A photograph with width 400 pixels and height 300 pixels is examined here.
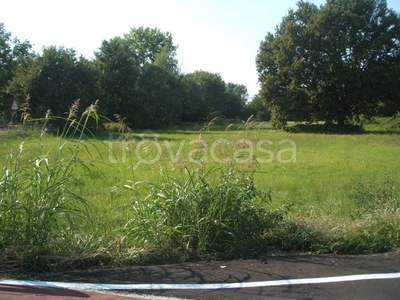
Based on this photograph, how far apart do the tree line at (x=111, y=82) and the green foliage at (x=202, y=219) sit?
20.1 metres

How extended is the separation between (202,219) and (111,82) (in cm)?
4025

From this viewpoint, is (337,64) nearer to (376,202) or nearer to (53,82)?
(53,82)

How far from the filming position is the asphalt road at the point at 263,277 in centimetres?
393

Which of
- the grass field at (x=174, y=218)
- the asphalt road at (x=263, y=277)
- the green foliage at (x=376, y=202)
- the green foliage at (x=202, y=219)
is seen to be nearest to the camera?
the asphalt road at (x=263, y=277)

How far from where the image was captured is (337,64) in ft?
129

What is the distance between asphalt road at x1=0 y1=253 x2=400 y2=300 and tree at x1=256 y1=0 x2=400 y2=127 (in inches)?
1486

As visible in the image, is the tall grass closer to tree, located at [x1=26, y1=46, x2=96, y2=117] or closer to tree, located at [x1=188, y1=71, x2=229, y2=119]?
tree, located at [x1=26, y1=46, x2=96, y2=117]

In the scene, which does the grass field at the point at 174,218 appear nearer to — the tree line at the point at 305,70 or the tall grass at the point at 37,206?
the tall grass at the point at 37,206

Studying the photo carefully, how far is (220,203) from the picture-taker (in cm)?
557

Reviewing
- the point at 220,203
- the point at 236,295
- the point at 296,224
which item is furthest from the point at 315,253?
the point at 236,295

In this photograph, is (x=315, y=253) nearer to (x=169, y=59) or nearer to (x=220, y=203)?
(x=220, y=203)

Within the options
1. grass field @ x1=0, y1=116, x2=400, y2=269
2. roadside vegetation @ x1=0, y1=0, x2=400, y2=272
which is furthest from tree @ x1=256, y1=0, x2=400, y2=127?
grass field @ x1=0, y1=116, x2=400, y2=269

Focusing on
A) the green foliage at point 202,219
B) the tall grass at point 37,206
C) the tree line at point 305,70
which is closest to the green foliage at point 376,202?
the green foliage at point 202,219

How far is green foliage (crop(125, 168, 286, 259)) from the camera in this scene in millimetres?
5273
